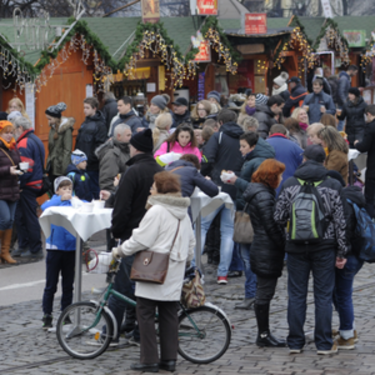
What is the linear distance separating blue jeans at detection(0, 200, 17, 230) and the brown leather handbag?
15.7 feet

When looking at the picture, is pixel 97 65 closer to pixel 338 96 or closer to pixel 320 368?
pixel 338 96

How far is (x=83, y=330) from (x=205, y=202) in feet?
8.31

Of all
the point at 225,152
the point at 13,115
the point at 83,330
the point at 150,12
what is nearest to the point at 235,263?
the point at 225,152

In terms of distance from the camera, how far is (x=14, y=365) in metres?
6.52

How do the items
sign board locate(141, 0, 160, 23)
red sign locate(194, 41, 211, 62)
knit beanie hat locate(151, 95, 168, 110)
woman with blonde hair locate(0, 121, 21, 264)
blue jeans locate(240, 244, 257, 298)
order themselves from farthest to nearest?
1. red sign locate(194, 41, 211, 62)
2. sign board locate(141, 0, 160, 23)
3. knit beanie hat locate(151, 95, 168, 110)
4. woman with blonde hair locate(0, 121, 21, 264)
5. blue jeans locate(240, 244, 257, 298)

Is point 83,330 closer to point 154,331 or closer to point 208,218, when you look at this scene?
point 154,331

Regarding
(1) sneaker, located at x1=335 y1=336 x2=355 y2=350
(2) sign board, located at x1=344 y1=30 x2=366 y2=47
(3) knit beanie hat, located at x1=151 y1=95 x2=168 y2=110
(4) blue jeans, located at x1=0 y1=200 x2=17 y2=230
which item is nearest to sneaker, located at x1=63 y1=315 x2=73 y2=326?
(1) sneaker, located at x1=335 y1=336 x2=355 y2=350

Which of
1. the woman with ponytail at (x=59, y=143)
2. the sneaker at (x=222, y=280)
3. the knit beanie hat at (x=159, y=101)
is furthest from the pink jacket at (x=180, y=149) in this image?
the knit beanie hat at (x=159, y=101)

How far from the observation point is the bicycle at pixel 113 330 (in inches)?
257

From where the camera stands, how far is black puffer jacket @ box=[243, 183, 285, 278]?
269 inches

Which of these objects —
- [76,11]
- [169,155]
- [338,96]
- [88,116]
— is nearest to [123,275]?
[169,155]

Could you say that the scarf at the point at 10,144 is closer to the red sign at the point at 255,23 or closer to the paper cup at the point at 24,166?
the paper cup at the point at 24,166

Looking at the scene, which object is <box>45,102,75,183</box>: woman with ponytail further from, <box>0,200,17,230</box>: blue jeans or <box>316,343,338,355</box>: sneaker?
<box>316,343,338,355</box>: sneaker

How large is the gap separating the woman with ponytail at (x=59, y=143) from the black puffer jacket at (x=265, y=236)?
5.75m
